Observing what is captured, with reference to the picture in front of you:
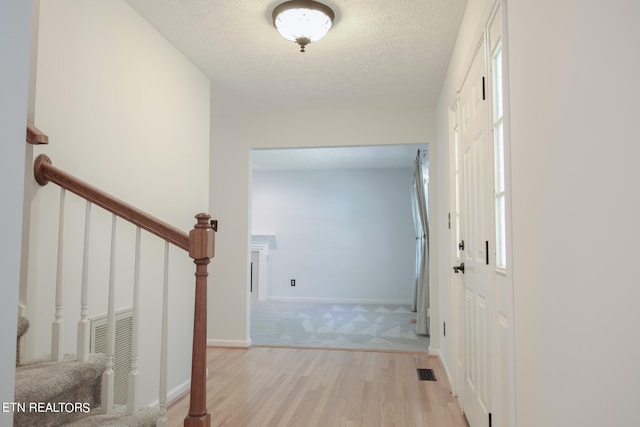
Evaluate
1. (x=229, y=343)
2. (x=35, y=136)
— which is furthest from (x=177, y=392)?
(x=35, y=136)

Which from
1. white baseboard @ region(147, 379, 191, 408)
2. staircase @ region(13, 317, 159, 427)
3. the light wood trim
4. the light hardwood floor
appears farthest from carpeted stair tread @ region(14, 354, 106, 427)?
white baseboard @ region(147, 379, 191, 408)

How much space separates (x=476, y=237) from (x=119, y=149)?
80.0 inches

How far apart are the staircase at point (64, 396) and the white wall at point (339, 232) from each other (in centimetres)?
636

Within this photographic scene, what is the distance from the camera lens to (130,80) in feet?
8.53

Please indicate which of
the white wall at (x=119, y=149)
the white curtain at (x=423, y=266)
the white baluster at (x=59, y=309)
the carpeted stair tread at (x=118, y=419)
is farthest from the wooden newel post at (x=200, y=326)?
the white curtain at (x=423, y=266)

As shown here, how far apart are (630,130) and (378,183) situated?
23.7ft

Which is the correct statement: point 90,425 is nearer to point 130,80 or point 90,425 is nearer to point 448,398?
point 130,80

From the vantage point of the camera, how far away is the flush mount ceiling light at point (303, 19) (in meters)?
2.46

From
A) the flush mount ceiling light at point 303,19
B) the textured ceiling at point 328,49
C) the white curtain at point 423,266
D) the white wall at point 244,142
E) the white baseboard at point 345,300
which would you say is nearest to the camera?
the flush mount ceiling light at point 303,19

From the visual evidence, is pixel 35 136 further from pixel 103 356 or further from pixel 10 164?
pixel 10 164

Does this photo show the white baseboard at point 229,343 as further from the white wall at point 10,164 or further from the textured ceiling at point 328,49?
the white wall at point 10,164

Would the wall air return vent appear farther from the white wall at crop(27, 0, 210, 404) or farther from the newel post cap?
the newel post cap

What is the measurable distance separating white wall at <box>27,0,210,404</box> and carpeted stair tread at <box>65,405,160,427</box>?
1.48ft

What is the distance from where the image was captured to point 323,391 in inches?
128
